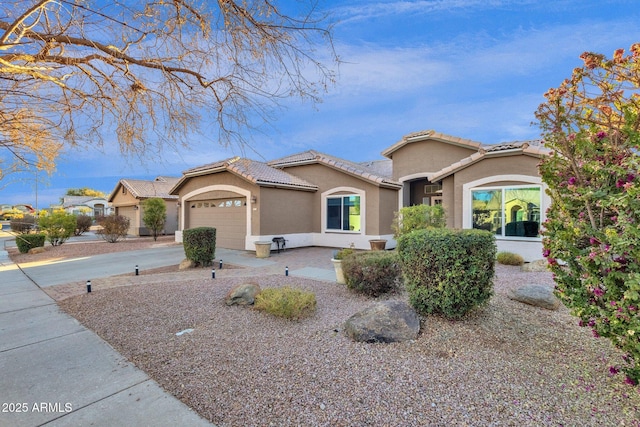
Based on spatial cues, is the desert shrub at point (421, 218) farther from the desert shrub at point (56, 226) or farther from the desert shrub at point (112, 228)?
the desert shrub at point (56, 226)

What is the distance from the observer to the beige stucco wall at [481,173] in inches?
405

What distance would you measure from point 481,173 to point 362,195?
17.2 feet

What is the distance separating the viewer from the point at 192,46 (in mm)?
4586

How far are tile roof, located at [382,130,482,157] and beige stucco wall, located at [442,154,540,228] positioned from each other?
9.76 feet

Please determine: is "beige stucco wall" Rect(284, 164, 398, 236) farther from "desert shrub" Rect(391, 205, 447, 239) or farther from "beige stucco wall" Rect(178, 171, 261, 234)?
"desert shrub" Rect(391, 205, 447, 239)

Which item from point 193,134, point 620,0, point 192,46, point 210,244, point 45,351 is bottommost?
point 45,351

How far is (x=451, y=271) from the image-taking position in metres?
4.21

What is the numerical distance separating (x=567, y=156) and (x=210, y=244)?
990cm

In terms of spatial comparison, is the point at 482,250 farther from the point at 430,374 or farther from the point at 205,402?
the point at 205,402

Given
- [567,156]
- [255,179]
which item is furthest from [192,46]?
[255,179]

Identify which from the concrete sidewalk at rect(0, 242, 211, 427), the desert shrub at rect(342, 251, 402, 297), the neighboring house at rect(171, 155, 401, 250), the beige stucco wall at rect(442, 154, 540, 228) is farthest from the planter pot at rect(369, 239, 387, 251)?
the concrete sidewalk at rect(0, 242, 211, 427)

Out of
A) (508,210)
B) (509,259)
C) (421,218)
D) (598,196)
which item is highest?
(508,210)

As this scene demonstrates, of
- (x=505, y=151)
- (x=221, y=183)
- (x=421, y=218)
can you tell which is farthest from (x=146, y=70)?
(x=221, y=183)

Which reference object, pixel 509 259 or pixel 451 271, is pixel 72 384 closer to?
pixel 451 271
